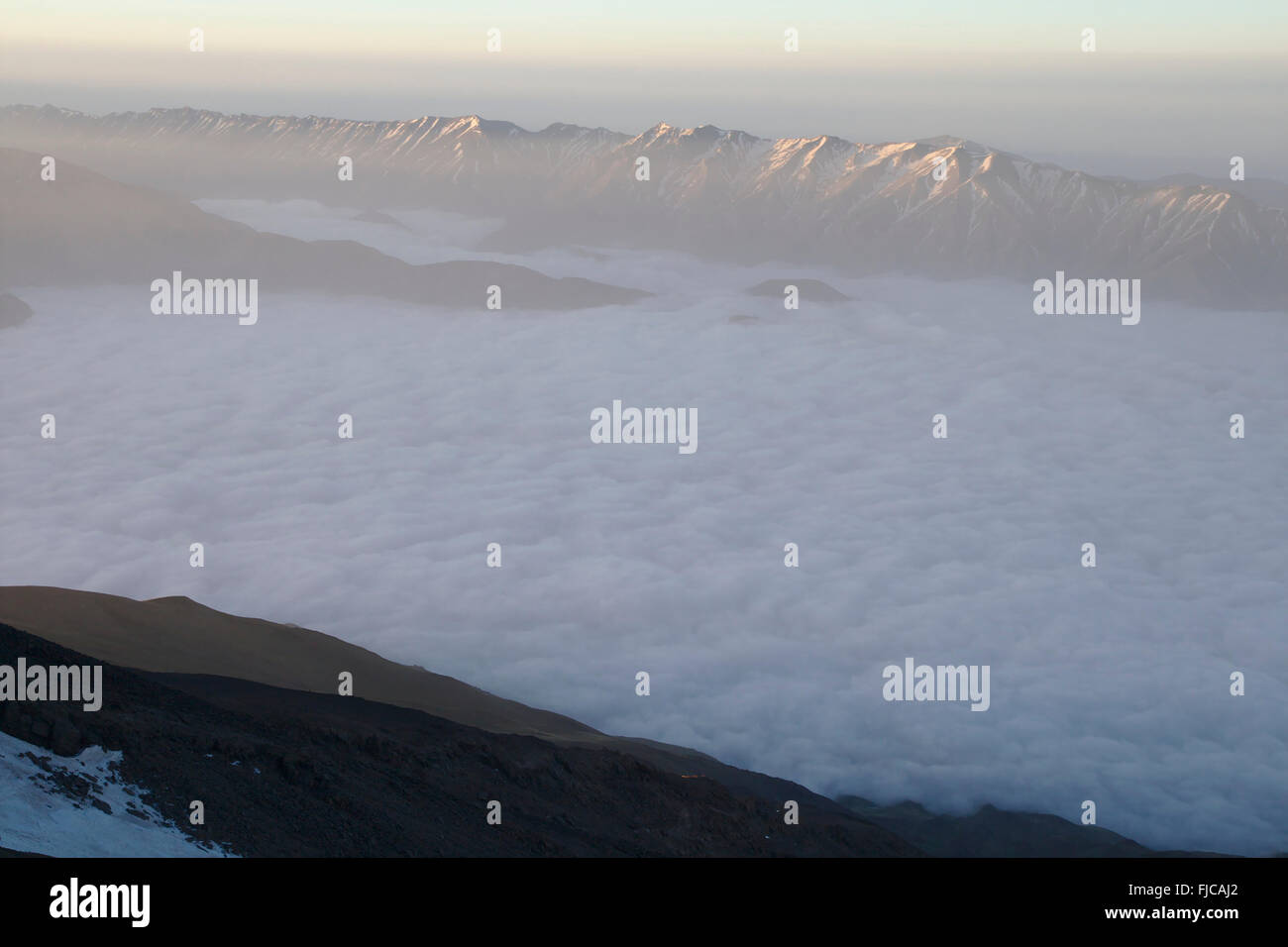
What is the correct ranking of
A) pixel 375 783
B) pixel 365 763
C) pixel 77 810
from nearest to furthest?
pixel 77 810 → pixel 375 783 → pixel 365 763

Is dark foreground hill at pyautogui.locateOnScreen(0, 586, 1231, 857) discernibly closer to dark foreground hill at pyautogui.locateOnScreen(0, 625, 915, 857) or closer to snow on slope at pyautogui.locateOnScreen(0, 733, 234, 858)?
dark foreground hill at pyautogui.locateOnScreen(0, 625, 915, 857)

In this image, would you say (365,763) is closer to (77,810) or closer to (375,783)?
(375,783)

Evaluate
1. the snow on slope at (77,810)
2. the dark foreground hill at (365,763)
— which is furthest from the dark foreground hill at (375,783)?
the snow on slope at (77,810)

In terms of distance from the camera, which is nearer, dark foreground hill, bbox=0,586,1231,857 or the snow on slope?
the snow on slope

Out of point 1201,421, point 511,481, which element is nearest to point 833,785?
point 511,481

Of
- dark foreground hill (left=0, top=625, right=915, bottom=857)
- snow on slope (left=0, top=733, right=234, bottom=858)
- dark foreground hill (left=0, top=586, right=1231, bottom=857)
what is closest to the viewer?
snow on slope (left=0, top=733, right=234, bottom=858)

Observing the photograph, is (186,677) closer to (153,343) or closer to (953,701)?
(953,701)

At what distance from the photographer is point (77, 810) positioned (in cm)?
2119

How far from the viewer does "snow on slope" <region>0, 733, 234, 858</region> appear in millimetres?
19984

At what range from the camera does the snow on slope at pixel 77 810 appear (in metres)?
20.0

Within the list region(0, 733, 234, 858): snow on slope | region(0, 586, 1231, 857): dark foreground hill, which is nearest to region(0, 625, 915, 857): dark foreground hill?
region(0, 586, 1231, 857): dark foreground hill

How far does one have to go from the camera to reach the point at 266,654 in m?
45.7

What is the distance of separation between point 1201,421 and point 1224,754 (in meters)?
121

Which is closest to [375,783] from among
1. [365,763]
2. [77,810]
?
[365,763]
